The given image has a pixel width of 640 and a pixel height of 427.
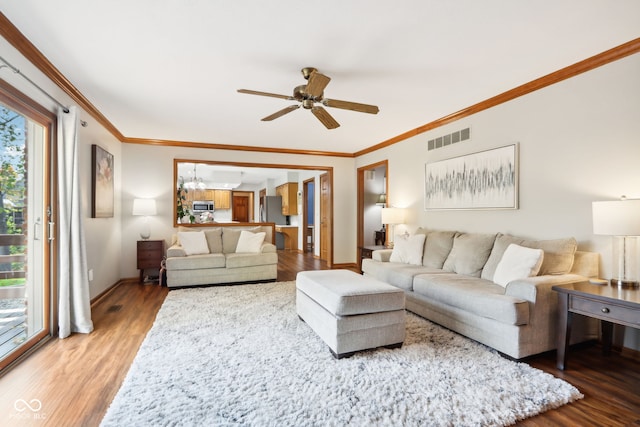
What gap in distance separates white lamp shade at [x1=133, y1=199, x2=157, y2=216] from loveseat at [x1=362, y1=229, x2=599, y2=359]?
3777mm

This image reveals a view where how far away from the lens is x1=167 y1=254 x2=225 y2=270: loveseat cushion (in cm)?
463

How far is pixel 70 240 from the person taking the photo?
293 cm

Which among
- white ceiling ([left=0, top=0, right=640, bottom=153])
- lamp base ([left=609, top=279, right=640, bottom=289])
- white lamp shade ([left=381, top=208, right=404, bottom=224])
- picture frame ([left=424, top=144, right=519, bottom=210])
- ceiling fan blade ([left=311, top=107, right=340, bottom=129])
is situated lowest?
lamp base ([left=609, top=279, right=640, bottom=289])

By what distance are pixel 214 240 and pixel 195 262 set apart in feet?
2.20

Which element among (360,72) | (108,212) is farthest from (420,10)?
(108,212)

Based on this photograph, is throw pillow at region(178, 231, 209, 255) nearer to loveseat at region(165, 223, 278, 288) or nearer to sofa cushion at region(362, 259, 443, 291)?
loveseat at region(165, 223, 278, 288)

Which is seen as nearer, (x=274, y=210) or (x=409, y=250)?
(x=409, y=250)

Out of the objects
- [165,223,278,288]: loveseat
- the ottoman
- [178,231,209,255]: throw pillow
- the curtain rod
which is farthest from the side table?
the ottoman

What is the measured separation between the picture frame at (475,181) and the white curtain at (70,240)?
4.20 m

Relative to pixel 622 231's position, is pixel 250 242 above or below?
below

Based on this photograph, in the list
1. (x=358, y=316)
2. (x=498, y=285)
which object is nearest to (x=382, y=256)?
(x=498, y=285)

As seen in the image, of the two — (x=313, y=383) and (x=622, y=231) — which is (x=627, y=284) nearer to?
(x=622, y=231)

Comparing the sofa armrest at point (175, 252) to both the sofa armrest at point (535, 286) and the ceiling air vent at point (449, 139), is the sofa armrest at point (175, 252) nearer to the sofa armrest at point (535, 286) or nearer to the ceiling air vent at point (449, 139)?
the ceiling air vent at point (449, 139)

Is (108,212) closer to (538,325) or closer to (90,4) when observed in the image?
(90,4)
